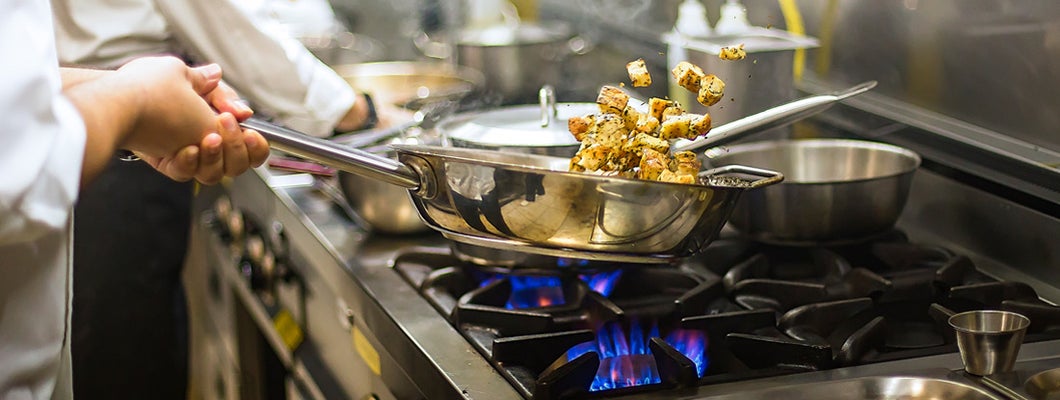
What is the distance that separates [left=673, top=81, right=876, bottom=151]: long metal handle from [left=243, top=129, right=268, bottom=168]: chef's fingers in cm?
45

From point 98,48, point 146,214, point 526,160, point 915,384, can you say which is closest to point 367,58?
point 146,214

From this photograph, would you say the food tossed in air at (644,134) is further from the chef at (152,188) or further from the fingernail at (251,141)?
the chef at (152,188)

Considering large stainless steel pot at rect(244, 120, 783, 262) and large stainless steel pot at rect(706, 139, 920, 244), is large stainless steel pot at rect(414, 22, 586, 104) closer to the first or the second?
large stainless steel pot at rect(706, 139, 920, 244)

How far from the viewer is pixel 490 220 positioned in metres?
1.05

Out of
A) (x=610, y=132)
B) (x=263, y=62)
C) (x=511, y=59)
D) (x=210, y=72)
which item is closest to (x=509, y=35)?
(x=511, y=59)

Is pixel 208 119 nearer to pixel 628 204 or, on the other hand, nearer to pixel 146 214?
pixel 628 204

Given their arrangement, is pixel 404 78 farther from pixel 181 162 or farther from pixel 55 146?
pixel 55 146

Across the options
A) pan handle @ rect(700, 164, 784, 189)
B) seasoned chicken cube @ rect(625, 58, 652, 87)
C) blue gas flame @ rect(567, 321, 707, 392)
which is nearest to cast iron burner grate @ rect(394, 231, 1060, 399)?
blue gas flame @ rect(567, 321, 707, 392)

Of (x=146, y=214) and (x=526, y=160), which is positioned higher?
(x=526, y=160)

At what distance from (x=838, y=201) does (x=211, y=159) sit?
69cm

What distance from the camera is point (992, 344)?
91 cm

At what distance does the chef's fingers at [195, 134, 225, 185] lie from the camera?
3.72 ft

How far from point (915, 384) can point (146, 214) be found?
63.8 inches

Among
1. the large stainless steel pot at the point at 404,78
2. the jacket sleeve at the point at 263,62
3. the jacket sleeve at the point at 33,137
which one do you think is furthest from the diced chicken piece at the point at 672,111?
the large stainless steel pot at the point at 404,78
